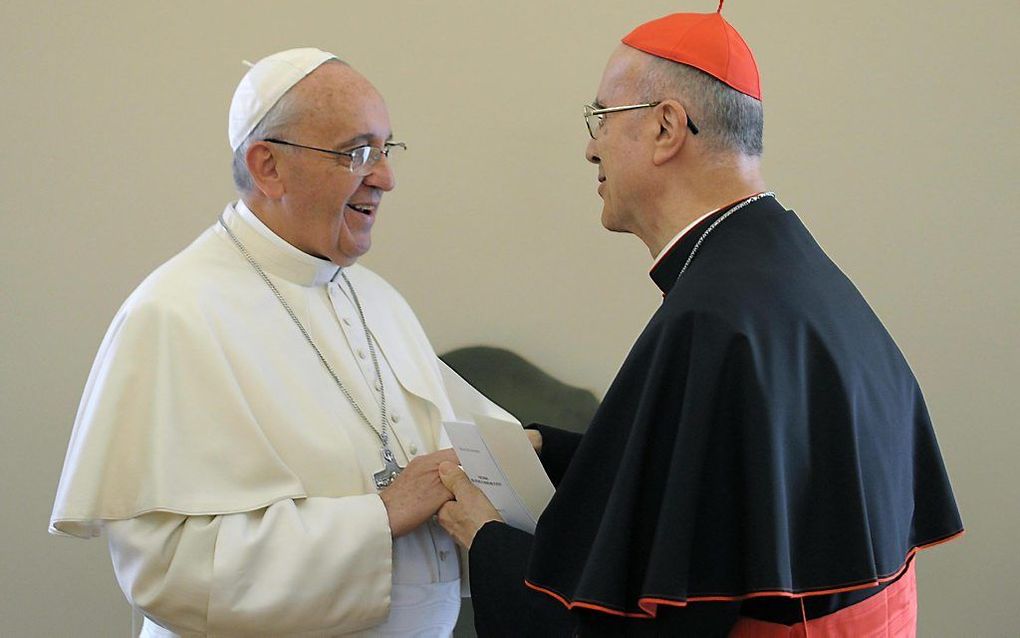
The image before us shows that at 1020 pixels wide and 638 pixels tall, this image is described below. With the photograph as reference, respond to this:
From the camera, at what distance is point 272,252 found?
286cm

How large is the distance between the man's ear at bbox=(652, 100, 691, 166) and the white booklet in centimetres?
62

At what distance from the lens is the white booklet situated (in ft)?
7.65

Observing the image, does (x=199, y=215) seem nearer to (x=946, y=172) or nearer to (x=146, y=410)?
(x=146, y=410)

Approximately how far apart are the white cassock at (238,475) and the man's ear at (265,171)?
0.11 metres

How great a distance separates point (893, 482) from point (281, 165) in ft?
5.20

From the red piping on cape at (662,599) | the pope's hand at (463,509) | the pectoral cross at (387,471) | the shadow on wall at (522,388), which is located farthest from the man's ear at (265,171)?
the shadow on wall at (522,388)

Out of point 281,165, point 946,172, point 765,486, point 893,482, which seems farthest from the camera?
point 946,172

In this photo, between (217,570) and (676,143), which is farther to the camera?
(217,570)

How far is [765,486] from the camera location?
1873 millimetres

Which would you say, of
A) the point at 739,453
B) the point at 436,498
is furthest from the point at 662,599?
the point at 436,498

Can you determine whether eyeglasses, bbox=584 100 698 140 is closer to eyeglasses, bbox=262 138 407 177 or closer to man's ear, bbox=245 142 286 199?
eyeglasses, bbox=262 138 407 177

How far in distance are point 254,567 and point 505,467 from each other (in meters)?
0.60

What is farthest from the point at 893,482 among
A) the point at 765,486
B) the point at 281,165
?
the point at 281,165

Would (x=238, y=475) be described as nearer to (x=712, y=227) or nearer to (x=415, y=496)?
(x=415, y=496)
